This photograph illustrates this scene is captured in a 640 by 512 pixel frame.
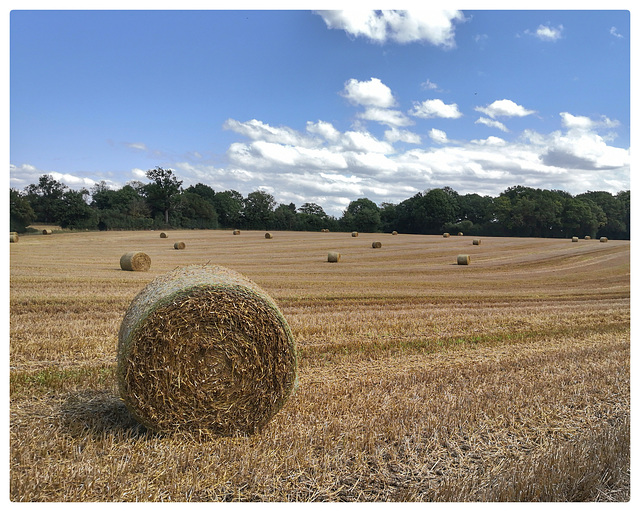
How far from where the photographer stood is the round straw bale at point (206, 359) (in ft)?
14.5

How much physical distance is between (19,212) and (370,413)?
39.8 meters

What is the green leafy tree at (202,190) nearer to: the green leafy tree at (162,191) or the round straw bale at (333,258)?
the green leafy tree at (162,191)

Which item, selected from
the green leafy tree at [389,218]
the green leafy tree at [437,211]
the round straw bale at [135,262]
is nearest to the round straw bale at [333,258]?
the round straw bale at [135,262]

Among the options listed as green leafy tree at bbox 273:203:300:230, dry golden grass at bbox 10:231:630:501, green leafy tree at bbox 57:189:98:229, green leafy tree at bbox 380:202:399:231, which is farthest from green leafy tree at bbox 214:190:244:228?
dry golden grass at bbox 10:231:630:501

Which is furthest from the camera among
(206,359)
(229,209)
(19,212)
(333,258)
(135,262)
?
(229,209)

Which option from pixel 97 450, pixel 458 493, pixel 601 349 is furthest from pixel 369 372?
pixel 601 349

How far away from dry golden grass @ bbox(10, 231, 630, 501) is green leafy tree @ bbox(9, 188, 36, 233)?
91.5 ft

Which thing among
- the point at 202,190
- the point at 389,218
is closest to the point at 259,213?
the point at 202,190

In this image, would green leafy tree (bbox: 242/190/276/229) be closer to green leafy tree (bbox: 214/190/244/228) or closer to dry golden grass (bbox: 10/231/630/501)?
green leafy tree (bbox: 214/190/244/228)

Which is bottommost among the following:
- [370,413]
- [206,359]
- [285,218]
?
[370,413]

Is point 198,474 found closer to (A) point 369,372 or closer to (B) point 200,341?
(B) point 200,341

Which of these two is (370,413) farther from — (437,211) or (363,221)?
(437,211)

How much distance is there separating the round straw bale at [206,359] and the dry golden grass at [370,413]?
0.83 ft

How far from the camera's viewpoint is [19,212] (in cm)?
3678
